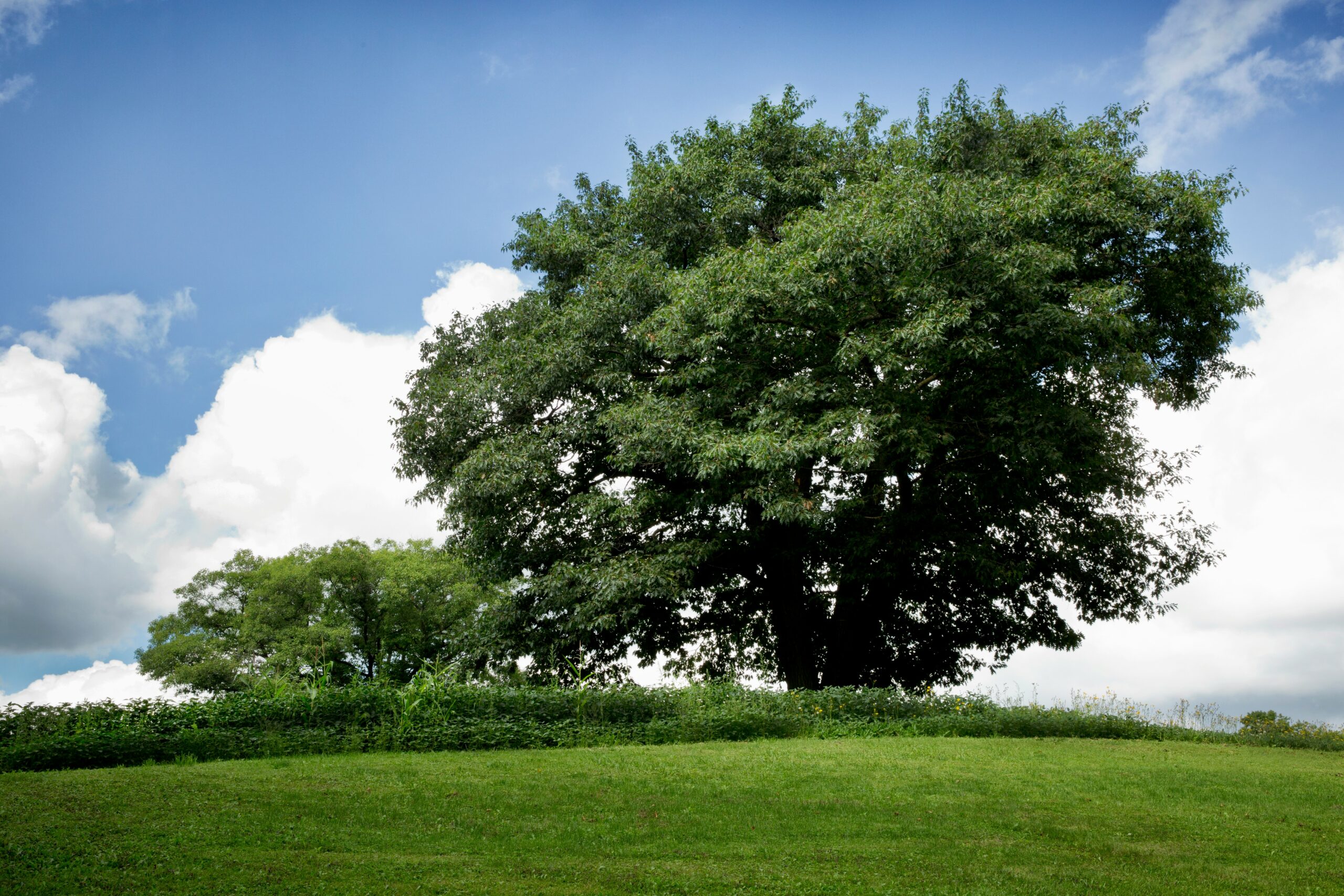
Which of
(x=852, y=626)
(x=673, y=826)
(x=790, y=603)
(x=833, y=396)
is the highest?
(x=833, y=396)

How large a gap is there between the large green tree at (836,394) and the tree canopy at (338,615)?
55.7ft

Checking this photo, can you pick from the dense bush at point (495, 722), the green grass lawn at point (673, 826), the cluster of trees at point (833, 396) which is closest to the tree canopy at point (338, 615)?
the cluster of trees at point (833, 396)

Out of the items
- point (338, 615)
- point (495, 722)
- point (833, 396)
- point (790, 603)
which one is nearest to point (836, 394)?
point (833, 396)

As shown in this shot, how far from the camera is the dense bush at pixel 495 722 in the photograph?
11.6 meters

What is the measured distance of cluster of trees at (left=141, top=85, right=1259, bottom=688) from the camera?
50.1ft

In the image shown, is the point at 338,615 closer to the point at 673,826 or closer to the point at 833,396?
the point at 833,396

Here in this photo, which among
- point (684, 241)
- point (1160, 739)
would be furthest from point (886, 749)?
point (684, 241)

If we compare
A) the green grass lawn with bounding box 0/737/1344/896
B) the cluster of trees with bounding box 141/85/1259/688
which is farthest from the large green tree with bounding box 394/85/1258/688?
the green grass lawn with bounding box 0/737/1344/896

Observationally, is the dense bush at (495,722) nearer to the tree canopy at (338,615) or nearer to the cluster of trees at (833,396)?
the cluster of trees at (833,396)

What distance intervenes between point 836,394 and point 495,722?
7.74 meters

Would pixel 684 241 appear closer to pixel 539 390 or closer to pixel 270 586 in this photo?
pixel 539 390

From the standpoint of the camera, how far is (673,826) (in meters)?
8.27

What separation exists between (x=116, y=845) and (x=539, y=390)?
11.5 metres

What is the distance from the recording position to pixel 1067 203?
16.6m
